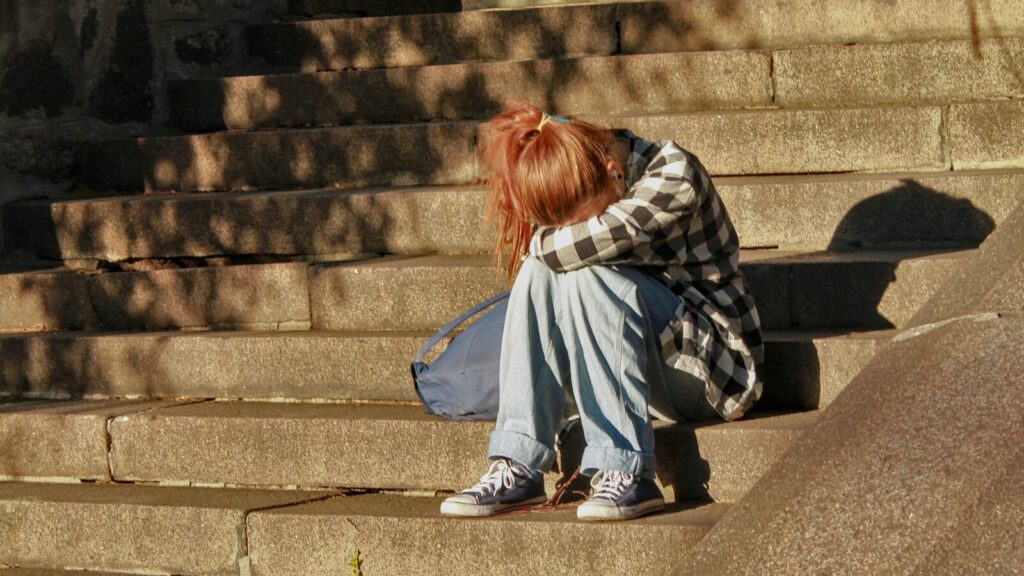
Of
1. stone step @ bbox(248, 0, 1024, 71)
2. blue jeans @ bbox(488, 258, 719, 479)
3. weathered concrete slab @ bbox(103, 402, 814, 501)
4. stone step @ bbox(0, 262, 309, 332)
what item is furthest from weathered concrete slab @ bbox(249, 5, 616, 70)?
blue jeans @ bbox(488, 258, 719, 479)

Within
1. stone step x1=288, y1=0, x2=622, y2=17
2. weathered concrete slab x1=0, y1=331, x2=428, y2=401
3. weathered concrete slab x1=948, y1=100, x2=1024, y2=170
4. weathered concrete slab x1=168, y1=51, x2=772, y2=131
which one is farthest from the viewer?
stone step x1=288, y1=0, x2=622, y2=17

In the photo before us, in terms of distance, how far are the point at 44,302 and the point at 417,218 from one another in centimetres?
139

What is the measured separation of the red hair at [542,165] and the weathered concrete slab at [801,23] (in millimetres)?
2119

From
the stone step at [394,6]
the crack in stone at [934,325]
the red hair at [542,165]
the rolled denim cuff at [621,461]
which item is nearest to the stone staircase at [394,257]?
the rolled denim cuff at [621,461]

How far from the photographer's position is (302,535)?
4121mm

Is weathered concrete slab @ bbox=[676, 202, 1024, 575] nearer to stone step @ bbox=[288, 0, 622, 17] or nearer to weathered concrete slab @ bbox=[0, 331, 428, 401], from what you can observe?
weathered concrete slab @ bbox=[0, 331, 428, 401]

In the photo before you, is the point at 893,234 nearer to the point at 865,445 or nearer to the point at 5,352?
the point at 865,445

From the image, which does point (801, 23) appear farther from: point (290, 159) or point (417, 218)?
point (290, 159)

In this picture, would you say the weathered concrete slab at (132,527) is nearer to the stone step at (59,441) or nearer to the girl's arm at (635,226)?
the stone step at (59,441)

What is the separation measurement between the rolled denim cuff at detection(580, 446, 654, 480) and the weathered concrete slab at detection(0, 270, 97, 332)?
7.76ft

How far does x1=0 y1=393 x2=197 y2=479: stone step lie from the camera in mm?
4742

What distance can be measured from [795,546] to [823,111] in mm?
2472

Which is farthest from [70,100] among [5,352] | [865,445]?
[865,445]

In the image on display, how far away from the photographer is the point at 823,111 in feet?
17.0
